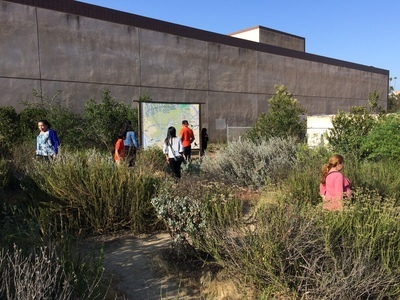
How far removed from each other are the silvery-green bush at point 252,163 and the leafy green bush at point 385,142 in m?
1.55

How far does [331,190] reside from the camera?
14.3 ft

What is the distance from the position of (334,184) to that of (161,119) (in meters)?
8.85

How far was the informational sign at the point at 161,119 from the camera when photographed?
1192cm

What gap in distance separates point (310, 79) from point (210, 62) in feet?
34.4

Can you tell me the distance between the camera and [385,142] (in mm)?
7211

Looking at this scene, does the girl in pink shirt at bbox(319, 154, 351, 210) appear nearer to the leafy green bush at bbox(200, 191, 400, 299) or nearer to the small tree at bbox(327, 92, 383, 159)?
the leafy green bush at bbox(200, 191, 400, 299)

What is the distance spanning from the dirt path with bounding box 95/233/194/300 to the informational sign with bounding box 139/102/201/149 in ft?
24.0

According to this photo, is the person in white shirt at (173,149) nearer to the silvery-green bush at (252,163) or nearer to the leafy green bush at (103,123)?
the silvery-green bush at (252,163)

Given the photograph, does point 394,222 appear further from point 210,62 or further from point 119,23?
point 210,62

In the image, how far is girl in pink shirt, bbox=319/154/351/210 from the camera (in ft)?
13.6

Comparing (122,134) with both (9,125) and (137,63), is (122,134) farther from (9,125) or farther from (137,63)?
(137,63)

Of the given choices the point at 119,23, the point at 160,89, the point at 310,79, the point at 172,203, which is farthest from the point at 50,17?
the point at 310,79

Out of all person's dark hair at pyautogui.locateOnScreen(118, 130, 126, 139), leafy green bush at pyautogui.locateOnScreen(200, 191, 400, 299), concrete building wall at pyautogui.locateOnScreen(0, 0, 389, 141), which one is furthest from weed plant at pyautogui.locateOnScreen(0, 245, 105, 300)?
concrete building wall at pyautogui.locateOnScreen(0, 0, 389, 141)

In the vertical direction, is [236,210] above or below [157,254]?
above
